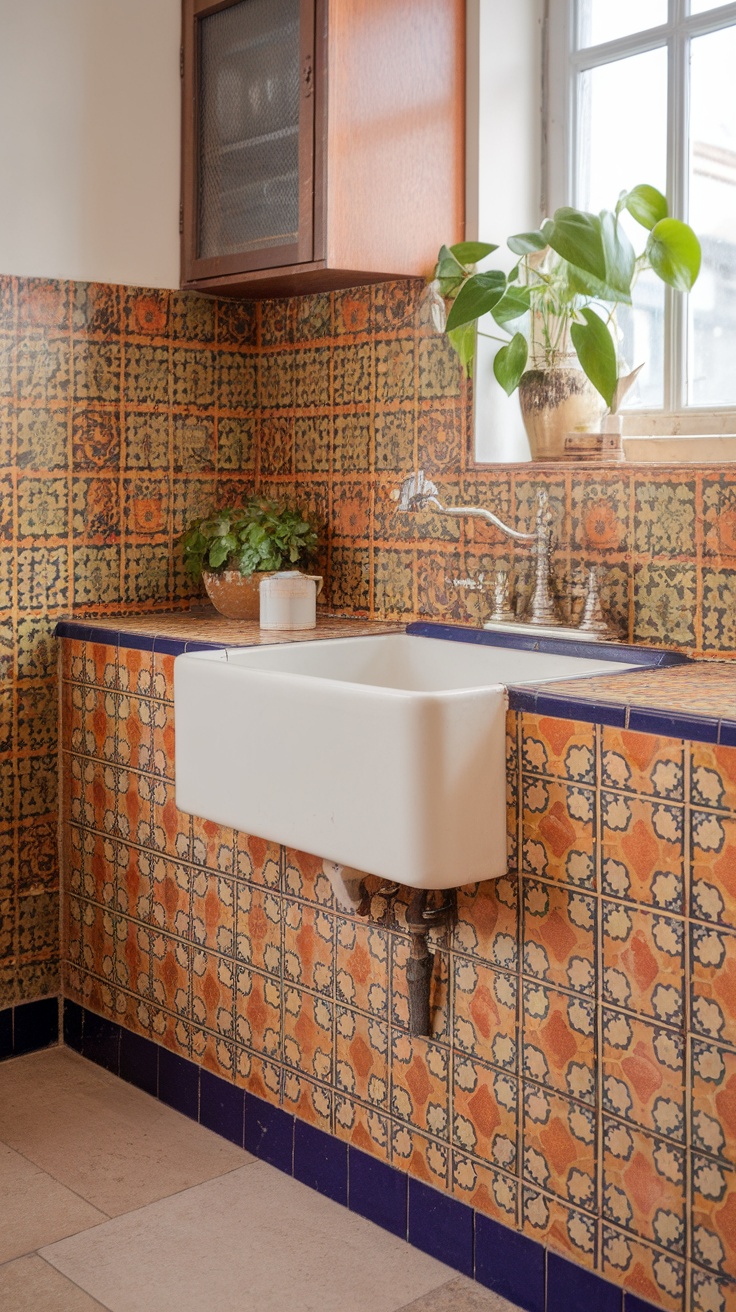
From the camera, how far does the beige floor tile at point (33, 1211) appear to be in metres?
2.02

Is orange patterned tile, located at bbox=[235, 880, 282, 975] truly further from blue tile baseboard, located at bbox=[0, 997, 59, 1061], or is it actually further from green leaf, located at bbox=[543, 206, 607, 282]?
green leaf, located at bbox=[543, 206, 607, 282]

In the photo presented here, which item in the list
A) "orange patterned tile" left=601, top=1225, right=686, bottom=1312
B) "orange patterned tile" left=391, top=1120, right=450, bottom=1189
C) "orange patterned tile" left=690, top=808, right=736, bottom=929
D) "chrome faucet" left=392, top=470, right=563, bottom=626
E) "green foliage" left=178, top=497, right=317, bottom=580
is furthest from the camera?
"green foliage" left=178, top=497, right=317, bottom=580

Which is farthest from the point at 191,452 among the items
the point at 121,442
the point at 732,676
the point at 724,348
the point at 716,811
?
the point at 716,811

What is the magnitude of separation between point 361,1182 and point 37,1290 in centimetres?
50

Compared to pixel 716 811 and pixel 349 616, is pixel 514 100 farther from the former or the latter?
pixel 716 811

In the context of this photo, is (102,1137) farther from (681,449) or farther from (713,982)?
(681,449)

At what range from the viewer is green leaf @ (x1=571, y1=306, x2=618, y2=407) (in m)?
2.14

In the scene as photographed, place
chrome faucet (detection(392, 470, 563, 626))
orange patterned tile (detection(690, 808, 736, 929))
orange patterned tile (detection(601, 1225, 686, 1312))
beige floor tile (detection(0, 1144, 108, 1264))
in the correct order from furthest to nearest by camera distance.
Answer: chrome faucet (detection(392, 470, 563, 626)), beige floor tile (detection(0, 1144, 108, 1264)), orange patterned tile (detection(601, 1225, 686, 1312)), orange patterned tile (detection(690, 808, 736, 929))

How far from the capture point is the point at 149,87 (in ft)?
8.95

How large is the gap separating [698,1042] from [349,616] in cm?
138

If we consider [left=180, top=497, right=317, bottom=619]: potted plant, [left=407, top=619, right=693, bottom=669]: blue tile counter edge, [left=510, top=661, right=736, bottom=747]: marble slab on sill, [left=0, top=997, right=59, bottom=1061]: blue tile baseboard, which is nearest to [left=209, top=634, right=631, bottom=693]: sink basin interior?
[left=407, top=619, right=693, bottom=669]: blue tile counter edge

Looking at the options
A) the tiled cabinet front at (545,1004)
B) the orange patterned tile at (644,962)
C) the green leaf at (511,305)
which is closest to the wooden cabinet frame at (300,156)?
the green leaf at (511,305)

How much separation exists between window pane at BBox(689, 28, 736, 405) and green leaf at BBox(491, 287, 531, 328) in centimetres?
30

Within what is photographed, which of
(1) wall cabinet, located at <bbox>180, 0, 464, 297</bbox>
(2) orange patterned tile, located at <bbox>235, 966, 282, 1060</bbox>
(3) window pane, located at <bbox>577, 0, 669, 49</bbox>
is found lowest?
(2) orange patterned tile, located at <bbox>235, 966, 282, 1060</bbox>
